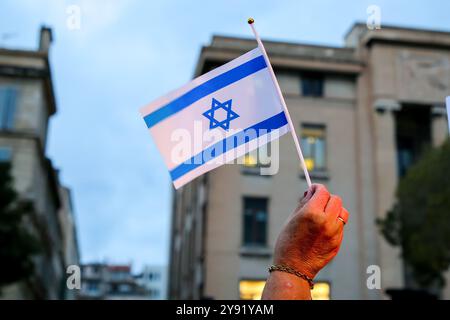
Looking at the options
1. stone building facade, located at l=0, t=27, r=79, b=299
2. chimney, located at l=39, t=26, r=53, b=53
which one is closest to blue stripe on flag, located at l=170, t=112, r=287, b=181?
stone building facade, located at l=0, t=27, r=79, b=299

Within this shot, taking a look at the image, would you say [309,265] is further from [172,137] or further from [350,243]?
[350,243]

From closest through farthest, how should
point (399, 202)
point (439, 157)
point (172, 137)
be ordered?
1. point (172, 137)
2. point (439, 157)
3. point (399, 202)

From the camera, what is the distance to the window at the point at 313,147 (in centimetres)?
3722

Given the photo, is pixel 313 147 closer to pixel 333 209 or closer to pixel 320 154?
pixel 320 154

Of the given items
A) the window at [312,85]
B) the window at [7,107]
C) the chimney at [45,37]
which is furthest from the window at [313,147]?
the chimney at [45,37]

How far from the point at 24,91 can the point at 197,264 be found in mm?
13886

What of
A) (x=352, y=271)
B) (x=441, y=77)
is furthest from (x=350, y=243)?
(x=441, y=77)

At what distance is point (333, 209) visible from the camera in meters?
3.40

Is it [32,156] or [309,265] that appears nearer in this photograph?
[309,265]

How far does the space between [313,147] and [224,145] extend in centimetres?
3269

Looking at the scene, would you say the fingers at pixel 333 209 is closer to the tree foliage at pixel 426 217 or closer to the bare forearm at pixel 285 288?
the bare forearm at pixel 285 288

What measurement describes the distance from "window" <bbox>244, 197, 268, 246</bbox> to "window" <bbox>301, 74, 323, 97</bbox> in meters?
6.31

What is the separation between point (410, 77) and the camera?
3897 cm

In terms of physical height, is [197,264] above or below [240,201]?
below
